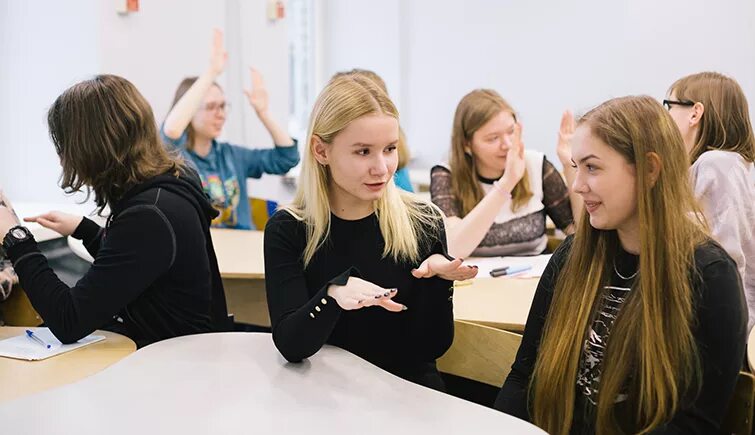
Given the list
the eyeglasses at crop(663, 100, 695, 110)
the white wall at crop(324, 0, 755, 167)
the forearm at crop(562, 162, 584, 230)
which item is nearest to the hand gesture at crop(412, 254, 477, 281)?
the eyeglasses at crop(663, 100, 695, 110)

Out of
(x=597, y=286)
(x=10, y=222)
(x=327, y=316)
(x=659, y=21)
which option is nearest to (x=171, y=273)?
(x=10, y=222)

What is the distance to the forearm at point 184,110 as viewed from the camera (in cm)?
361

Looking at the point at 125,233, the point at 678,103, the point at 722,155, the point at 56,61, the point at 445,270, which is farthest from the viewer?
the point at 56,61

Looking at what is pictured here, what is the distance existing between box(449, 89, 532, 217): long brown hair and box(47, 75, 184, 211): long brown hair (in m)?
1.26

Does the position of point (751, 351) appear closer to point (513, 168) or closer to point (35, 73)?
point (513, 168)

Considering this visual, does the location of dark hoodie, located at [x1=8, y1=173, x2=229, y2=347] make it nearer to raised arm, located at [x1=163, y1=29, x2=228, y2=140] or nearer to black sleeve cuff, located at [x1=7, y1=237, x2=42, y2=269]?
black sleeve cuff, located at [x1=7, y1=237, x2=42, y2=269]

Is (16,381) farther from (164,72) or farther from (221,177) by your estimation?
(164,72)

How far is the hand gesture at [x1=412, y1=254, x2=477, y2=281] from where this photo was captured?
5.60ft

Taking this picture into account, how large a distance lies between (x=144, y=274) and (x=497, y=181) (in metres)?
1.40

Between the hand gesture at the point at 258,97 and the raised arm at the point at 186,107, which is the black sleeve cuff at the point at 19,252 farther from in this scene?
the hand gesture at the point at 258,97

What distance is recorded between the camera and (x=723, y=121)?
8.64 feet

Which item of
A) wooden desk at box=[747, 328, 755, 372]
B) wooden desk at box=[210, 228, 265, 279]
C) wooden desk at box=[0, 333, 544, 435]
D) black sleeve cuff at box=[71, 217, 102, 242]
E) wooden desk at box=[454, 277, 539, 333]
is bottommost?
wooden desk at box=[210, 228, 265, 279]

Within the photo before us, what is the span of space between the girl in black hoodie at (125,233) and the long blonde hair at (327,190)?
1.11ft

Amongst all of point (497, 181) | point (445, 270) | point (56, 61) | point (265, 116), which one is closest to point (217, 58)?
point (265, 116)
